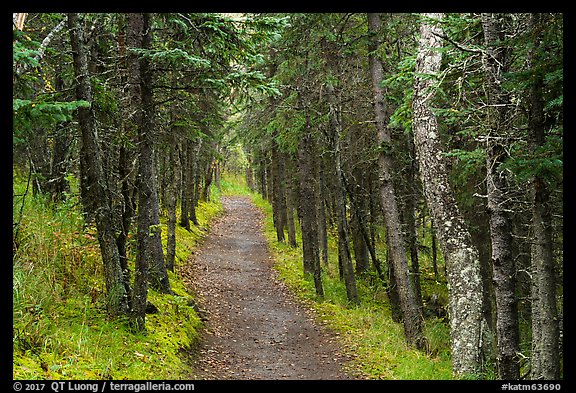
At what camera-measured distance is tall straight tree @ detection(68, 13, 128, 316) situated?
25.1 ft

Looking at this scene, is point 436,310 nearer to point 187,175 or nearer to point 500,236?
point 500,236

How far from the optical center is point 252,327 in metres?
12.3

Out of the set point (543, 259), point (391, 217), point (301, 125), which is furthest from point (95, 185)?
point (301, 125)

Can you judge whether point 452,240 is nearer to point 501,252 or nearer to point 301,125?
point 501,252

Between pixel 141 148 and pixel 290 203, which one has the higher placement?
pixel 141 148

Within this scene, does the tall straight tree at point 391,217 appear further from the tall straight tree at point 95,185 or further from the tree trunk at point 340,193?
the tall straight tree at point 95,185

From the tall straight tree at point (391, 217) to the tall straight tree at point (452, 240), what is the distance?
2.52 metres

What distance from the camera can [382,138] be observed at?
36.8 feet

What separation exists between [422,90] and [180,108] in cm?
818

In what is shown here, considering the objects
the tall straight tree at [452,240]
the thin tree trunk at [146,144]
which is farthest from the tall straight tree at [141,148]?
the tall straight tree at [452,240]

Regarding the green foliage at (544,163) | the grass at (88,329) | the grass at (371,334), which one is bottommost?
the grass at (371,334)

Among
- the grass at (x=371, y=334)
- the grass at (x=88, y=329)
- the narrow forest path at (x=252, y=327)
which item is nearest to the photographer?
the grass at (x=88, y=329)

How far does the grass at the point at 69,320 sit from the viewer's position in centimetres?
596

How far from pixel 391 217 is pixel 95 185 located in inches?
256
